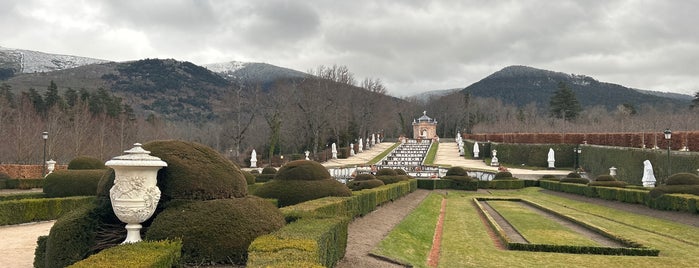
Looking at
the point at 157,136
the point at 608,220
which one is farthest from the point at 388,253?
the point at 157,136

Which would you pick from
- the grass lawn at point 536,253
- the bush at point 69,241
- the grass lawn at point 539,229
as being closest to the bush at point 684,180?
the grass lawn at point 536,253

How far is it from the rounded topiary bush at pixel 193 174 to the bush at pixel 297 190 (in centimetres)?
586

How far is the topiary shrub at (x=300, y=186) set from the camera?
14.9 meters

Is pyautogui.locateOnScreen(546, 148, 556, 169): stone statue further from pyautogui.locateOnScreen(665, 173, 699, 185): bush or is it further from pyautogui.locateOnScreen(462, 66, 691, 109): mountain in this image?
pyautogui.locateOnScreen(462, 66, 691, 109): mountain

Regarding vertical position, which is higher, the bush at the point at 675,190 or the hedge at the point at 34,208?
the bush at the point at 675,190

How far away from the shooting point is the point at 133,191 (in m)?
7.62

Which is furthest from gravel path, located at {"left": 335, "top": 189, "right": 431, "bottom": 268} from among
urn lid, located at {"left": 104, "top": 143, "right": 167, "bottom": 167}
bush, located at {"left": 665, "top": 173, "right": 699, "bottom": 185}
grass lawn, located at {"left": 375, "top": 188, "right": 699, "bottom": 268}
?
bush, located at {"left": 665, "top": 173, "right": 699, "bottom": 185}

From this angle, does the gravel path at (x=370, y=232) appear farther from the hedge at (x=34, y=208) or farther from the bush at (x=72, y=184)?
the bush at (x=72, y=184)

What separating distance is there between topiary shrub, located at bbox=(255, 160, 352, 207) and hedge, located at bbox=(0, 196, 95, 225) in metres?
6.41

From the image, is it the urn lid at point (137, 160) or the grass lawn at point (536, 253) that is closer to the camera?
the urn lid at point (137, 160)

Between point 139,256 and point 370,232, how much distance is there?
835 centimetres

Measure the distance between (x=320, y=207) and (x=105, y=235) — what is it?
15.6ft

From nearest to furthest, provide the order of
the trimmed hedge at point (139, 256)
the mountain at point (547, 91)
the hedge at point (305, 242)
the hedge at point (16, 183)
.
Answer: the trimmed hedge at point (139, 256) → the hedge at point (305, 242) → the hedge at point (16, 183) → the mountain at point (547, 91)

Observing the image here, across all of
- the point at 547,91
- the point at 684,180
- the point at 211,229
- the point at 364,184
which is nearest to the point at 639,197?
the point at 684,180
